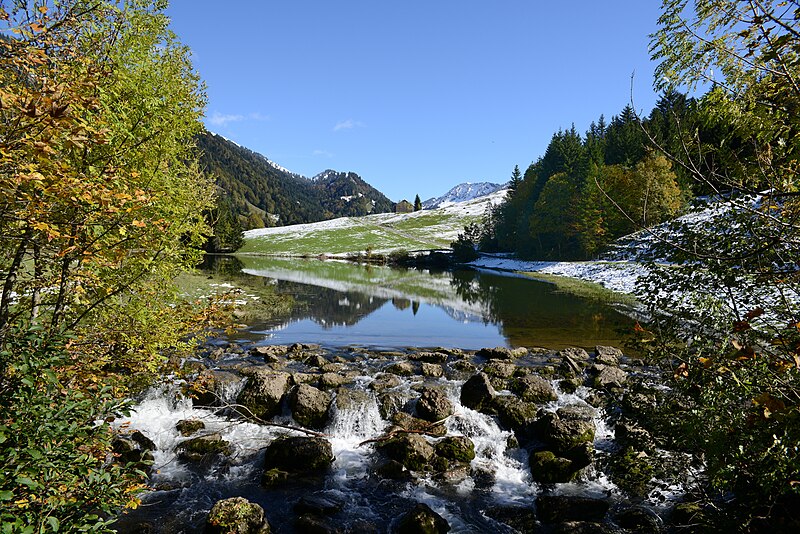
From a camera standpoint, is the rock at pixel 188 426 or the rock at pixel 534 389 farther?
the rock at pixel 534 389

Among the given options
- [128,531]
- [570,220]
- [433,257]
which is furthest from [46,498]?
[433,257]

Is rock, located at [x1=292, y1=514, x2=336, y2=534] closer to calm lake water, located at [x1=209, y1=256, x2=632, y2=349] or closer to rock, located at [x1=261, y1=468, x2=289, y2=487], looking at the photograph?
rock, located at [x1=261, y1=468, x2=289, y2=487]

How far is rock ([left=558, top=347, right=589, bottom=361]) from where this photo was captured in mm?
22136

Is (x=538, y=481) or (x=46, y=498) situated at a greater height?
(x=46, y=498)

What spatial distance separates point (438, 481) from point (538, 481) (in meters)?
3.14

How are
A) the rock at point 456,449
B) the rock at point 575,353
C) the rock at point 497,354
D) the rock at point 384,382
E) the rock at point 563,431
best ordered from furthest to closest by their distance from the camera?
the rock at point 497,354 → the rock at point 575,353 → the rock at point 384,382 → the rock at point 563,431 → the rock at point 456,449

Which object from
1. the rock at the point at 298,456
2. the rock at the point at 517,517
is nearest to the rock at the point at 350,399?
the rock at the point at 298,456

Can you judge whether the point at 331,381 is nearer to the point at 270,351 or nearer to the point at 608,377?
the point at 270,351

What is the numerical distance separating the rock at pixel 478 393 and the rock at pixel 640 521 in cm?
599

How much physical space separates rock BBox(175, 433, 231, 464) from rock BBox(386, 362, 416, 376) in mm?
8217

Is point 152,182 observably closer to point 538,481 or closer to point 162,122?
point 162,122

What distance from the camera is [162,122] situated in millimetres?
9328

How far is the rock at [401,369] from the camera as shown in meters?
19.8

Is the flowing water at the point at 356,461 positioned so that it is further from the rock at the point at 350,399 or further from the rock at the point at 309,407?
the rock at the point at 309,407
